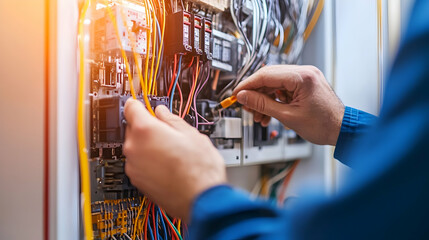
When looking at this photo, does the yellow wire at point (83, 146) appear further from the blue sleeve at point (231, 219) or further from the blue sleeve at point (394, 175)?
Answer: the blue sleeve at point (394, 175)

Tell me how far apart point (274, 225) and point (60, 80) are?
0.56 m

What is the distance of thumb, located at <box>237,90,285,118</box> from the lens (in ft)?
3.41

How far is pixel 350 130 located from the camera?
Answer: 99 cm

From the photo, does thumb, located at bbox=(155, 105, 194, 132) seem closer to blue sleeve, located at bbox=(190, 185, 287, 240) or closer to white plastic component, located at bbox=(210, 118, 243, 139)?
blue sleeve, located at bbox=(190, 185, 287, 240)

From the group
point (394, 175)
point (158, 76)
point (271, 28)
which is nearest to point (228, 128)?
point (158, 76)

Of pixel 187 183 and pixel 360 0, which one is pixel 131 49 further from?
pixel 360 0

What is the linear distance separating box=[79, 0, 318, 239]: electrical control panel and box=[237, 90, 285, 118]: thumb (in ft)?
0.53

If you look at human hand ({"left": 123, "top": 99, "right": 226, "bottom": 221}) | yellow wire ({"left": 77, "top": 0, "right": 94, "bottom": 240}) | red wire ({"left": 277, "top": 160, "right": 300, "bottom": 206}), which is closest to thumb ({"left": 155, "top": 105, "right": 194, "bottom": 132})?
human hand ({"left": 123, "top": 99, "right": 226, "bottom": 221})

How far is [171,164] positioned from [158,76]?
533mm

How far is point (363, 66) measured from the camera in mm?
1493

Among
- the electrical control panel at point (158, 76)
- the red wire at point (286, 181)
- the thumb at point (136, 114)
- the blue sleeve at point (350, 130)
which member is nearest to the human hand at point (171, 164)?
the thumb at point (136, 114)

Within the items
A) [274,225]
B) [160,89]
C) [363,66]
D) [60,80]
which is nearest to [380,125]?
[274,225]

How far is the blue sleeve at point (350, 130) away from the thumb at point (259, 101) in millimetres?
199

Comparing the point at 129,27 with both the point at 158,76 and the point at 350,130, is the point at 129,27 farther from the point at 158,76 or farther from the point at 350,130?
the point at 350,130
